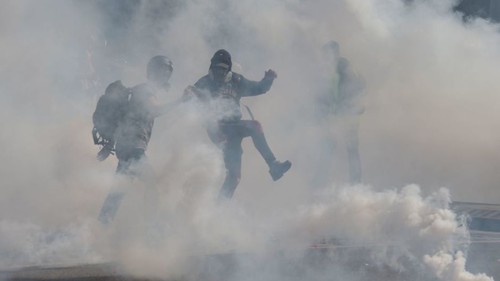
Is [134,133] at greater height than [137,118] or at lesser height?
lesser

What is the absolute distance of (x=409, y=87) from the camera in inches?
456

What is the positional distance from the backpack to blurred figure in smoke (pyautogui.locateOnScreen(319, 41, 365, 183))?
3.39m

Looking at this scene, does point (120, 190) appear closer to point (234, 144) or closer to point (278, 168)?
point (234, 144)

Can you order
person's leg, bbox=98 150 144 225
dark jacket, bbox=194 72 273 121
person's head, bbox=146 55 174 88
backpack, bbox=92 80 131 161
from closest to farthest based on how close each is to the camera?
person's leg, bbox=98 150 144 225 → backpack, bbox=92 80 131 161 → person's head, bbox=146 55 174 88 → dark jacket, bbox=194 72 273 121

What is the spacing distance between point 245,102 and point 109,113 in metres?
3.86

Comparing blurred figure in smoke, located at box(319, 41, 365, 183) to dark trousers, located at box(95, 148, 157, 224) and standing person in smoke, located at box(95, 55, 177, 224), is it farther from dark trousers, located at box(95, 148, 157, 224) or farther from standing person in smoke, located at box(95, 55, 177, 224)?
dark trousers, located at box(95, 148, 157, 224)

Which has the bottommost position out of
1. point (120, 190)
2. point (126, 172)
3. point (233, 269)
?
point (233, 269)

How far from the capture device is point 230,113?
806 centimetres

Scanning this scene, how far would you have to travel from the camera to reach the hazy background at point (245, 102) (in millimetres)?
6805

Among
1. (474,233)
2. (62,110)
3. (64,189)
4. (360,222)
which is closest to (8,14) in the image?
(62,110)

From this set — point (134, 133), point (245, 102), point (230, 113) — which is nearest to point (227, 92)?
point (230, 113)

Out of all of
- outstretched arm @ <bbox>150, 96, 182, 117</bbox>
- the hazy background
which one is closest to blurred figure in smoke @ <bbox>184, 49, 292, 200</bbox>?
the hazy background

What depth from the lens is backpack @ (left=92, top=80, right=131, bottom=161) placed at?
7.09 metres

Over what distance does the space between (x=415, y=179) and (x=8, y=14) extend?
5.19 meters
